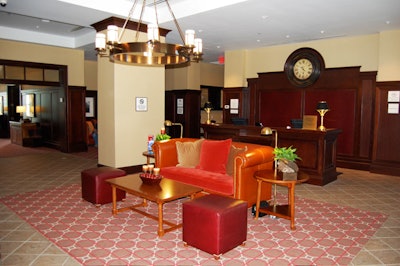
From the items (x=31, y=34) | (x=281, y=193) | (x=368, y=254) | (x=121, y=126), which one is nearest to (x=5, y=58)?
(x=31, y=34)

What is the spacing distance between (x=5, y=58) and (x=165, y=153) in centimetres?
632

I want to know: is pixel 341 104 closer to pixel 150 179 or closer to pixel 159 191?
pixel 150 179

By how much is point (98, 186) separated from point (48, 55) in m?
6.53

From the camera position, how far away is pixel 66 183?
6191 millimetres

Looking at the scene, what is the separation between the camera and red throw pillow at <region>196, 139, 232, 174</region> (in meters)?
4.88

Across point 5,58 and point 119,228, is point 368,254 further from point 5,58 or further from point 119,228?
point 5,58

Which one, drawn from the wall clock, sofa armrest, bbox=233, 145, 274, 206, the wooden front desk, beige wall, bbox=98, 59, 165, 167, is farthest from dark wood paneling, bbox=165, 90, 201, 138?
sofa armrest, bbox=233, 145, 274, 206

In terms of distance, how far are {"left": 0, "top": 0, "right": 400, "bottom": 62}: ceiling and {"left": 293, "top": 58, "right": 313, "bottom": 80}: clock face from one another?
0.62 m

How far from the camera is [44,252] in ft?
10.9

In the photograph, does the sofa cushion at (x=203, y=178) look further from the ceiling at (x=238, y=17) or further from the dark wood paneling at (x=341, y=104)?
the dark wood paneling at (x=341, y=104)

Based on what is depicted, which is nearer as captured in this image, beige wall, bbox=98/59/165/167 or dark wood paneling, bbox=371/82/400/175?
beige wall, bbox=98/59/165/167

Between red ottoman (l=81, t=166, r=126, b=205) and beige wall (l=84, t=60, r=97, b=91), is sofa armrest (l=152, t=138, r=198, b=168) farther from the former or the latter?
beige wall (l=84, t=60, r=97, b=91)

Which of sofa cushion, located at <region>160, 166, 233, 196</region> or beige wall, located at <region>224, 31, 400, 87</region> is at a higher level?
beige wall, located at <region>224, 31, 400, 87</region>

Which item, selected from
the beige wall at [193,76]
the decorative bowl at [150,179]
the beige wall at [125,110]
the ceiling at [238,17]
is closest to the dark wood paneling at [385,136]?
the ceiling at [238,17]
